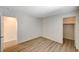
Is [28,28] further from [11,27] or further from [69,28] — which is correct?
[69,28]

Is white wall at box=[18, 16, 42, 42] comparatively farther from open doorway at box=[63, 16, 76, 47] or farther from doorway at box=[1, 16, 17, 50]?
open doorway at box=[63, 16, 76, 47]

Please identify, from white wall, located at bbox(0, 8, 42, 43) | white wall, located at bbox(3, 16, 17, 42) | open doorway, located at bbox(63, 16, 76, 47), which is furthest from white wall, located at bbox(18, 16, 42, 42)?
open doorway, located at bbox(63, 16, 76, 47)

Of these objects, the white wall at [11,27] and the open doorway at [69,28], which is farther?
the open doorway at [69,28]

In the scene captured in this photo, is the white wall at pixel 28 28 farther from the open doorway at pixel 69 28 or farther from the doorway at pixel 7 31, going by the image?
the open doorway at pixel 69 28

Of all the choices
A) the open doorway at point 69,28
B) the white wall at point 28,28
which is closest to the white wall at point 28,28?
the white wall at point 28,28

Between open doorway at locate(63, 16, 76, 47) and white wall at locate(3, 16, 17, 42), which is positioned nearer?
white wall at locate(3, 16, 17, 42)

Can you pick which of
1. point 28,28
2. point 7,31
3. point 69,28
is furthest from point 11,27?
point 69,28

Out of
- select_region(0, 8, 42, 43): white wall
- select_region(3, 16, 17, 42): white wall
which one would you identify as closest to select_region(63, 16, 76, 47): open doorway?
select_region(0, 8, 42, 43): white wall

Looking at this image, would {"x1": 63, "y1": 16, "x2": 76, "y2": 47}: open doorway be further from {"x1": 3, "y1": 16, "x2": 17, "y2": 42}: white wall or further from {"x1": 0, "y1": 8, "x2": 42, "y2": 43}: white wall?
{"x1": 3, "y1": 16, "x2": 17, "y2": 42}: white wall

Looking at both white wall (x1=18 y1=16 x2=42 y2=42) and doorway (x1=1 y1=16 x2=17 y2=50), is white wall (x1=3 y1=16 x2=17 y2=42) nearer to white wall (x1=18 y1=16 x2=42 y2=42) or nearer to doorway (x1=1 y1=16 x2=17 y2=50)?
doorway (x1=1 y1=16 x2=17 y2=50)

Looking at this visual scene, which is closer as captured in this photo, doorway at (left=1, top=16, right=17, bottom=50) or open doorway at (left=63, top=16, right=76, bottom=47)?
doorway at (left=1, top=16, right=17, bottom=50)

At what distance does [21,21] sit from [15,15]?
0.21 meters

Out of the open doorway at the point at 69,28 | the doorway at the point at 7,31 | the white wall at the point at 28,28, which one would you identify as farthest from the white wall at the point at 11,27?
the open doorway at the point at 69,28
